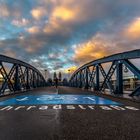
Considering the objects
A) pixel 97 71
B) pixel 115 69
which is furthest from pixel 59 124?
pixel 97 71

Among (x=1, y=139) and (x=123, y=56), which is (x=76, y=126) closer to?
(x=1, y=139)

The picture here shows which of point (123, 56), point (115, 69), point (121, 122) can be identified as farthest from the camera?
point (115, 69)

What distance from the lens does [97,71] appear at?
3762 centimetres

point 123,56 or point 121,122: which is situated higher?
point 123,56

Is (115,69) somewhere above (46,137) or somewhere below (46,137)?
above

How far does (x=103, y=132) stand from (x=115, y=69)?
2180 centimetres

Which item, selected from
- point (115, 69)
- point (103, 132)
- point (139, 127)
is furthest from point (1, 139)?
point (115, 69)

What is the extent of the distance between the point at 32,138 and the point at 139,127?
3565 mm

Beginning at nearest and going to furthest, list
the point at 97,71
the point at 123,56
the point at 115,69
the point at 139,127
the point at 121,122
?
1. the point at 139,127
2. the point at 121,122
3. the point at 123,56
4. the point at 115,69
5. the point at 97,71

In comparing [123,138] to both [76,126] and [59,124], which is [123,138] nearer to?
[76,126]

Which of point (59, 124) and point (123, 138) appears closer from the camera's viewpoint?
point (123, 138)

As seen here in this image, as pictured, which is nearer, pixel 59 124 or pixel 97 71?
pixel 59 124

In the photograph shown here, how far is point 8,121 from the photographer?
880cm

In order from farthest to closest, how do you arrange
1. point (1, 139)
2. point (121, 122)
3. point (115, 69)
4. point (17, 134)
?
point (115, 69) < point (121, 122) < point (17, 134) < point (1, 139)
